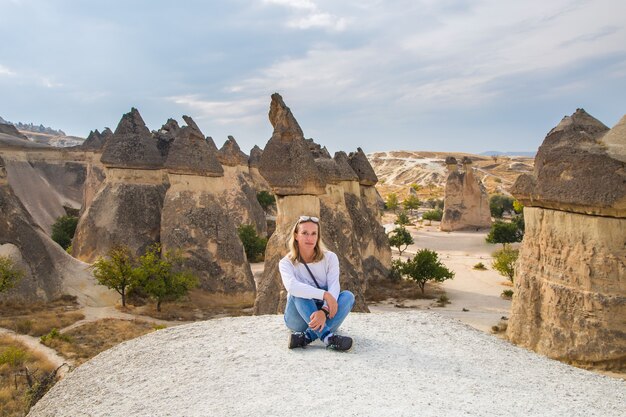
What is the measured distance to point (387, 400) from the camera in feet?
9.35

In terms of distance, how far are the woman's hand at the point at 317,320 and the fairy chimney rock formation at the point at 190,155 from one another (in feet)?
31.3

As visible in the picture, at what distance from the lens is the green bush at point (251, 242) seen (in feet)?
63.9

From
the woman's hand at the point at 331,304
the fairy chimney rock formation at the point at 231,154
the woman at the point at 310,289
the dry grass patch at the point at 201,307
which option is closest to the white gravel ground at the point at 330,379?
the woman at the point at 310,289

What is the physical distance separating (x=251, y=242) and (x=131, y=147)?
7.31 metres

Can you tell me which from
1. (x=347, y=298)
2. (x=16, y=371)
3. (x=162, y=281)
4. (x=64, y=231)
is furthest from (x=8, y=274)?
(x=64, y=231)

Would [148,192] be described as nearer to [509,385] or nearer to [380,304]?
[380,304]

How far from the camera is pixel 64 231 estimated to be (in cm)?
1998

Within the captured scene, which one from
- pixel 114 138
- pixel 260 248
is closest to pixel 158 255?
pixel 114 138

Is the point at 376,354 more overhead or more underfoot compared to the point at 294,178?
more underfoot

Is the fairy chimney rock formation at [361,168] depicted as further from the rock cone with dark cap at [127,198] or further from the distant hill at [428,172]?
the distant hill at [428,172]

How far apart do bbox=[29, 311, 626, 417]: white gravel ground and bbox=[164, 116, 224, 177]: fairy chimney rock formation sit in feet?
28.1

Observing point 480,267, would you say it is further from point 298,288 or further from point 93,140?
point 93,140

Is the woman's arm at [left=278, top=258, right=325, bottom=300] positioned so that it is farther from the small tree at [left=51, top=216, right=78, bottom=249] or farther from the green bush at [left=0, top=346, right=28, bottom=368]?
the small tree at [left=51, top=216, right=78, bottom=249]

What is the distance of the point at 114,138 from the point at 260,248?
802cm
